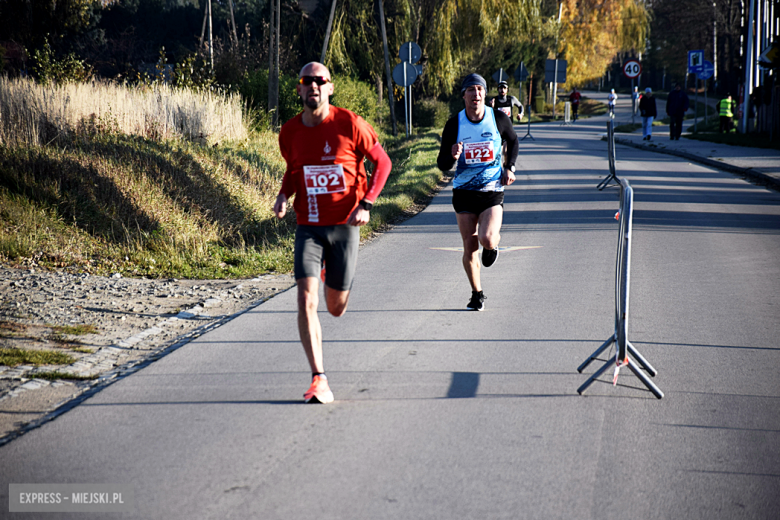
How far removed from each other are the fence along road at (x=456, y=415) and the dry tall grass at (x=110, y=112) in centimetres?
759

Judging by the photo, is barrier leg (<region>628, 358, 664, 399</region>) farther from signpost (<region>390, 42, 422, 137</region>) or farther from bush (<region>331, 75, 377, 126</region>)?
bush (<region>331, 75, 377, 126</region>)

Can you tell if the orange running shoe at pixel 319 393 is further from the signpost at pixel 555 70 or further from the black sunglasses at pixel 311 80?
the signpost at pixel 555 70

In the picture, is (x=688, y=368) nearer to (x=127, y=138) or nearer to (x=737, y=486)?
(x=737, y=486)

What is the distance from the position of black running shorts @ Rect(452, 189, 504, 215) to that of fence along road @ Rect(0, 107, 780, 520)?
95 cm

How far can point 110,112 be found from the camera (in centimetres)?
1445

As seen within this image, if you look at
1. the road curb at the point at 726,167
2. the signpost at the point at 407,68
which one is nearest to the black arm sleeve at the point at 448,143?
the road curb at the point at 726,167

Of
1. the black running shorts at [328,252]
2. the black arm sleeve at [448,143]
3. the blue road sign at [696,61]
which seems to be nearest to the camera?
the black running shorts at [328,252]

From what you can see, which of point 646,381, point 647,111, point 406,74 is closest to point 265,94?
point 406,74

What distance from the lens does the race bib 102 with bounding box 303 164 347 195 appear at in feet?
16.1

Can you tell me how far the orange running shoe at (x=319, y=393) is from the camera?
4754 mm

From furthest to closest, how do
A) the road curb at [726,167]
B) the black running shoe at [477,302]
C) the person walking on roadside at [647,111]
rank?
the person walking on roadside at [647,111] → the road curb at [726,167] → the black running shoe at [477,302]

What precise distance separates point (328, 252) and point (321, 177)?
1.58ft

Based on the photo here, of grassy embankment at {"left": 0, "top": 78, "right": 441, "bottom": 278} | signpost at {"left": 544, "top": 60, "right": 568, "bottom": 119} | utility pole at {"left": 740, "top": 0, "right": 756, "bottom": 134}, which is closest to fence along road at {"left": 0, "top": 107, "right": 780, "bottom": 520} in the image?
grassy embankment at {"left": 0, "top": 78, "right": 441, "bottom": 278}

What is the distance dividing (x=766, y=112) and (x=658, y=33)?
6210cm
